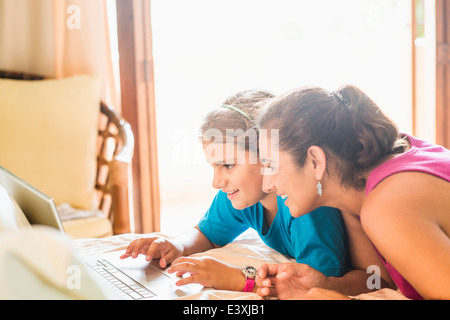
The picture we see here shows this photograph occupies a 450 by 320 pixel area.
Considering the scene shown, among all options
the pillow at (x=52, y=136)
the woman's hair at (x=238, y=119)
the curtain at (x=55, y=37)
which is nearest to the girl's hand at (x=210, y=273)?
the woman's hair at (x=238, y=119)

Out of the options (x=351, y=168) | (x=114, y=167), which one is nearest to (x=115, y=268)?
(x=351, y=168)

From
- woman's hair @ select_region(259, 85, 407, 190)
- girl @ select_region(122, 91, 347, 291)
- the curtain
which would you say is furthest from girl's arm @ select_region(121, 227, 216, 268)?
the curtain

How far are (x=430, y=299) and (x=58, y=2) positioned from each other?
7.73 feet

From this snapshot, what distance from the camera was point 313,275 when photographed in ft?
3.59

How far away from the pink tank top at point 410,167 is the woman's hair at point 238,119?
43cm

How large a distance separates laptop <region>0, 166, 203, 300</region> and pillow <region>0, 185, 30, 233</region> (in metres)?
0.03

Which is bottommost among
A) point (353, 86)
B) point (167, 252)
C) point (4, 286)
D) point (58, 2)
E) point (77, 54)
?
point (167, 252)

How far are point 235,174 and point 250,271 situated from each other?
1.19ft

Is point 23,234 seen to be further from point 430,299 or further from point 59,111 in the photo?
point 59,111

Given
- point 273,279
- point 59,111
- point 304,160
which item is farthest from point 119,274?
point 59,111

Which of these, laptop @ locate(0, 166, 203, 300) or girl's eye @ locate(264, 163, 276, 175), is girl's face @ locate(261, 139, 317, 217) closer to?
girl's eye @ locate(264, 163, 276, 175)

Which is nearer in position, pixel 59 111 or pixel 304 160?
pixel 304 160

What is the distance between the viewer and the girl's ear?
1.13 meters

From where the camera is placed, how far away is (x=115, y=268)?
118cm
